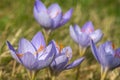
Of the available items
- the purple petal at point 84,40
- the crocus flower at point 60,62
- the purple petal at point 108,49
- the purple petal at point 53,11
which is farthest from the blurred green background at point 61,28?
the crocus flower at point 60,62

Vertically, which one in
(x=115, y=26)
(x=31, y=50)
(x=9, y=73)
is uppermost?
(x=31, y=50)

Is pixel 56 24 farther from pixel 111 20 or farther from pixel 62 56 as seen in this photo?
pixel 111 20

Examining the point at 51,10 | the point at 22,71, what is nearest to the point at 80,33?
the point at 51,10

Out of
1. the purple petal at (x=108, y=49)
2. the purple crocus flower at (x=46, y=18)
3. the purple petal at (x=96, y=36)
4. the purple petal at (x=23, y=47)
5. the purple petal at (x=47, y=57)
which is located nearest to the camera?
the purple petal at (x=47, y=57)

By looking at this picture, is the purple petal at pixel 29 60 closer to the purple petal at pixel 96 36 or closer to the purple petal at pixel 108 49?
the purple petal at pixel 108 49

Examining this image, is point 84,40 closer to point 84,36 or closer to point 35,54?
point 84,36

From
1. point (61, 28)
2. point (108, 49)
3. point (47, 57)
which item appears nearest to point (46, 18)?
point (108, 49)

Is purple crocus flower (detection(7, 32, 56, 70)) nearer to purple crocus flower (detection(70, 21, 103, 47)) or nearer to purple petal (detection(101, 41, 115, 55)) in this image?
purple petal (detection(101, 41, 115, 55))
